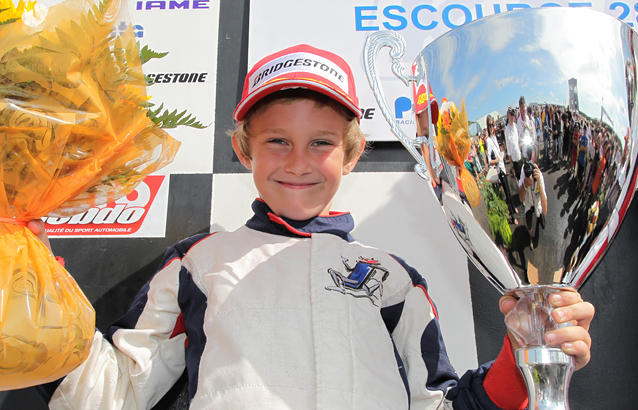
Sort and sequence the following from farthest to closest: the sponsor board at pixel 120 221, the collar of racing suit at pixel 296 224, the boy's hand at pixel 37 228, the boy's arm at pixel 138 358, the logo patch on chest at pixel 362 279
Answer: the sponsor board at pixel 120 221 < the collar of racing suit at pixel 296 224 < the logo patch on chest at pixel 362 279 < the boy's arm at pixel 138 358 < the boy's hand at pixel 37 228

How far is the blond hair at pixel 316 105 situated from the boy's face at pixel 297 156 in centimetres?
1

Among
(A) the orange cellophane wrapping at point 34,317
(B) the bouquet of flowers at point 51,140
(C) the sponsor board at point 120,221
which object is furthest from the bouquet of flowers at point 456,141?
(C) the sponsor board at point 120,221

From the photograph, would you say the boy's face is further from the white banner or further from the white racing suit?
the white banner

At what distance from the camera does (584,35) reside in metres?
0.73

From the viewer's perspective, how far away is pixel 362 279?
971 mm

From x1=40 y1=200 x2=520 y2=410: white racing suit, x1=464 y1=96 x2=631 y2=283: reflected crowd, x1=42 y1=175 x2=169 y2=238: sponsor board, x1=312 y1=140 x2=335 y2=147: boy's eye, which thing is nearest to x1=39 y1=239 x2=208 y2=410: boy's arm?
x1=40 y1=200 x2=520 y2=410: white racing suit

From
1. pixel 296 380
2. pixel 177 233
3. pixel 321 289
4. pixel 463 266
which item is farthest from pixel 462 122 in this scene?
pixel 177 233

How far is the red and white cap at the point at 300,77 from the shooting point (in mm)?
1003

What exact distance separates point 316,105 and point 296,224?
0.27 meters

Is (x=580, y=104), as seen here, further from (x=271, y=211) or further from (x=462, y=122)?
(x=271, y=211)

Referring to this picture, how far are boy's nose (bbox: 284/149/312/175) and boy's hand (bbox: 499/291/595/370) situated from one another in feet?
1.81

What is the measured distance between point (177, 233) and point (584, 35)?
1028mm

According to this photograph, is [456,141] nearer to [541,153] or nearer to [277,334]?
[541,153]

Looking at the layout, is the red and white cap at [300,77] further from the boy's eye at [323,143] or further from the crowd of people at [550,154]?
the crowd of people at [550,154]
